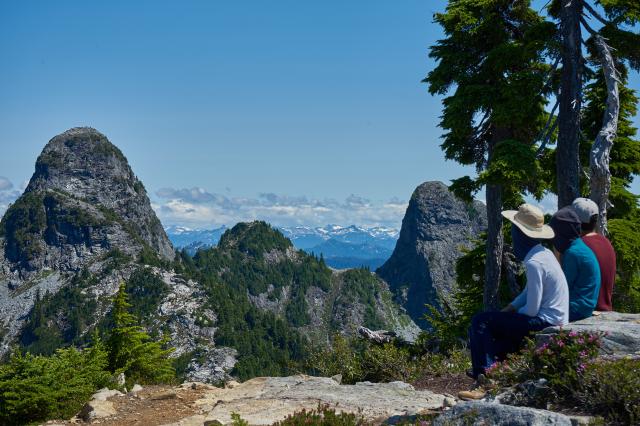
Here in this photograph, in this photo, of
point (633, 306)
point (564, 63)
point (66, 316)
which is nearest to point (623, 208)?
point (633, 306)

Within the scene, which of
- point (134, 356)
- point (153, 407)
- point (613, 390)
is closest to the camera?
point (613, 390)

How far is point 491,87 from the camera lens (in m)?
15.5

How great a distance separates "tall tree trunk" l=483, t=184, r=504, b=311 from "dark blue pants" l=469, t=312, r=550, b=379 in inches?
383

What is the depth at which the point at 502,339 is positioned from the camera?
23.4ft

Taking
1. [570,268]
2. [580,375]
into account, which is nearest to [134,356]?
[570,268]

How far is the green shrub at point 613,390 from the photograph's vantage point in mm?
5000

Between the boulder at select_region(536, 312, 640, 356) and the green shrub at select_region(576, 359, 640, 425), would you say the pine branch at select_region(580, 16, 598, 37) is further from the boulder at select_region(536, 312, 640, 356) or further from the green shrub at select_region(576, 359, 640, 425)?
the green shrub at select_region(576, 359, 640, 425)

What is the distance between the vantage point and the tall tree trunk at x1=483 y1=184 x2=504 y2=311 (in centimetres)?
1648

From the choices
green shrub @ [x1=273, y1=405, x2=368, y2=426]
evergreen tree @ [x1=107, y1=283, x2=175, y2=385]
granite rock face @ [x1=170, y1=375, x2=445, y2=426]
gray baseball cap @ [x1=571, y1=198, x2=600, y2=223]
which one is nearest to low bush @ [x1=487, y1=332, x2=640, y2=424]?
granite rock face @ [x1=170, y1=375, x2=445, y2=426]

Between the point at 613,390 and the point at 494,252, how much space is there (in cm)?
1174

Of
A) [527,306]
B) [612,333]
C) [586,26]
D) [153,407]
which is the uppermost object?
[586,26]

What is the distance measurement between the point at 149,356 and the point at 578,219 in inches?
382

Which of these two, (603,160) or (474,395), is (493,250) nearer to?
(603,160)

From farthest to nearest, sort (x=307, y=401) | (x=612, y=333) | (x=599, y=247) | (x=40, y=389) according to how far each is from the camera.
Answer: (x=40, y=389), (x=307, y=401), (x=599, y=247), (x=612, y=333)
